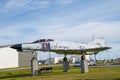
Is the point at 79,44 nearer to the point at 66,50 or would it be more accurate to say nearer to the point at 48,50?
the point at 66,50

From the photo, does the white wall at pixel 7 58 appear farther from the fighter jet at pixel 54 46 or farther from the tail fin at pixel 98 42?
the fighter jet at pixel 54 46

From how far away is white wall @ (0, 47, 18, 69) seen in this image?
84994mm

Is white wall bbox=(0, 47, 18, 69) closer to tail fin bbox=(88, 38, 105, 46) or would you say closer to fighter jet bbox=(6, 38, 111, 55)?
tail fin bbox=(88, 38, 105, 46)

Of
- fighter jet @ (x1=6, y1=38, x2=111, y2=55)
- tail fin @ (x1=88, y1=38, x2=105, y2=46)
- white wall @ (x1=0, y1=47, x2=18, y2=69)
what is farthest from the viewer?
white wall @ (x1=0, y1=47, x2=18, y2=69)

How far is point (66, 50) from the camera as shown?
38750 millimetres

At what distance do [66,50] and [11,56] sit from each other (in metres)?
51.9

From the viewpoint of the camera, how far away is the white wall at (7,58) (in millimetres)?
84994

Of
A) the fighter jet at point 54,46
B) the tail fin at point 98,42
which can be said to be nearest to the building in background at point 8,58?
the tail fin at point 98,42

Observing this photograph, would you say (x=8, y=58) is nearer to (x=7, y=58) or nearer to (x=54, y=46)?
(x=7, y=58)

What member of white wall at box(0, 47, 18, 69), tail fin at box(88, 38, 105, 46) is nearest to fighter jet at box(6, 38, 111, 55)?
tail fin at box(88, 38, 105, 46)

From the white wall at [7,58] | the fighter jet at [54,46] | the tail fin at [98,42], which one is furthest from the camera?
the white wall at [7,58]

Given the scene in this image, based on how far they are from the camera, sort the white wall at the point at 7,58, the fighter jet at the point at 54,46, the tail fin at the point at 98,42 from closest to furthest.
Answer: the fighter jet at the point at 54,46 → the tail fin at the point at 98,42 → the white wall at the point at 7,58

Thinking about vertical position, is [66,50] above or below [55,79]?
above

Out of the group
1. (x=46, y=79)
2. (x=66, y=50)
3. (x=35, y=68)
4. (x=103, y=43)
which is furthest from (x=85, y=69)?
(x=103, y=43)
